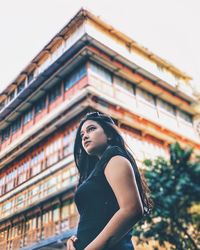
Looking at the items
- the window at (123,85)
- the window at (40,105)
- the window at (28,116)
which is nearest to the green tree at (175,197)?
the window at (123,85)

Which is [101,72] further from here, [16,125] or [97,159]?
[97,159]

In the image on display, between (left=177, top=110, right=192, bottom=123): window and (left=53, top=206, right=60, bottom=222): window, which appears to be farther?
(left=177, top=110, right=192, bottom=123): window

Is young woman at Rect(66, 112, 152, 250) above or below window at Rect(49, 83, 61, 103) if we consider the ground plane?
below

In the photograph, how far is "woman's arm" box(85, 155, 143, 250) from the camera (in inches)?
50.7

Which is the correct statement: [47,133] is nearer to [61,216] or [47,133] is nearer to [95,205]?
[61,216]

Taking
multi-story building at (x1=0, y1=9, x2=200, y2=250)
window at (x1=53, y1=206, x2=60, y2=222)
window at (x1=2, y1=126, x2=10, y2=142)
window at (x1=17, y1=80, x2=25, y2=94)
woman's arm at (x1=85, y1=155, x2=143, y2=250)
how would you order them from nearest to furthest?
woman's arm at (x1=85, y1=155, x2=143, y2=250) < window at (x1=53, y1=206, x2=60, y2=222) < multi-story building at (x1=0, y1=9, x2=200, y2=250) < window at (x1=2, y1=126, x2=10, y2=142) < window at (x1=17, y1=80, x2=25, y2=94)

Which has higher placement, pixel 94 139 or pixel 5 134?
pixel 5 134

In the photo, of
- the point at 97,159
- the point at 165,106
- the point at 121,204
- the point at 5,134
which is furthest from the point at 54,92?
the point at 121,204

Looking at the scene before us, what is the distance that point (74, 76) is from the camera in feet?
46.2

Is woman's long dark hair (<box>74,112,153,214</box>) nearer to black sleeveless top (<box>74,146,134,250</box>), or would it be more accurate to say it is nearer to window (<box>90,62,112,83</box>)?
black sleeveless top (<box>74,146,134,250</box>)

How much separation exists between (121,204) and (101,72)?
1313 centimetres

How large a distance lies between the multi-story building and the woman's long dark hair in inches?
328

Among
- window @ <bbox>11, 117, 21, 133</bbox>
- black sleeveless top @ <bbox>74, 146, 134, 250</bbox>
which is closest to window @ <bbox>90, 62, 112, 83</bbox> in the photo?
window @ <bbox>11, 117, 21, 133</bbox>

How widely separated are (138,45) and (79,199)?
15.6 metres
